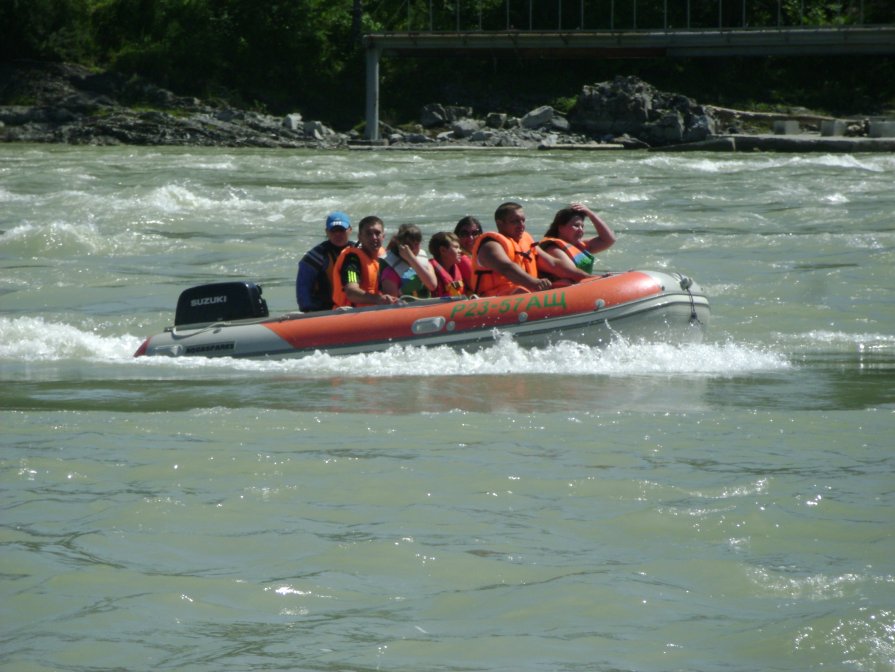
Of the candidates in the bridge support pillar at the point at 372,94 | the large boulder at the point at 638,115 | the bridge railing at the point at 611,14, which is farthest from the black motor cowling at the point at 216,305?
the bridge railing at the point at 611,14

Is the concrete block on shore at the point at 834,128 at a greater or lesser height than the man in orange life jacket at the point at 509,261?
greater

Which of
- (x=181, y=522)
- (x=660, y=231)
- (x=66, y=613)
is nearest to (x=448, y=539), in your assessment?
(x=181, y=522)

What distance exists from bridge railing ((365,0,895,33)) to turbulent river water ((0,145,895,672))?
34.7 metres

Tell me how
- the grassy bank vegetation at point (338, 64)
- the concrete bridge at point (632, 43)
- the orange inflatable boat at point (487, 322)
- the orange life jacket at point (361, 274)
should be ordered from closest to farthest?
the orange inflatable boat at point (487, 322), the orange life jacket at point (361, 274), the concrete bridge at point (632, 43), the grassy bank vegetation at point (338, 64)

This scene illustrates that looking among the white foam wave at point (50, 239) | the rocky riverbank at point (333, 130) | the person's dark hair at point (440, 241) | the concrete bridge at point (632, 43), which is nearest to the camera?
the person's dark hair at point (440, 241)

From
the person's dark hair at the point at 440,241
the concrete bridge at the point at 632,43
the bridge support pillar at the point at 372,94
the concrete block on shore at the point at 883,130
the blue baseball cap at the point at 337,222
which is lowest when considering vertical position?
the person's dark hair at the point at 440,241

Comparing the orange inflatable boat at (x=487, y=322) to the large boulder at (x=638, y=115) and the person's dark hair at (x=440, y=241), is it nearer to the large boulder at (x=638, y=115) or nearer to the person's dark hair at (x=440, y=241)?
the person's dark hair at (x=440, y=241)

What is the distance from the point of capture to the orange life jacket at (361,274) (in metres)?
8.27

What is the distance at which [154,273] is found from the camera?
1300cm

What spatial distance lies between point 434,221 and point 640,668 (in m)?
13.6

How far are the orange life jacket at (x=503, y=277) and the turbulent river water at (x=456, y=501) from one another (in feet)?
1.63

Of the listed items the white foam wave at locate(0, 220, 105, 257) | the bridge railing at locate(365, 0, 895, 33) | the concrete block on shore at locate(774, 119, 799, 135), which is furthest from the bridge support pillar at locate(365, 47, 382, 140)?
the white foam wave at locate(0, 220, 105, 257)

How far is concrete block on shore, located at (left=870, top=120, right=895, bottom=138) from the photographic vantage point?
30.9 meters

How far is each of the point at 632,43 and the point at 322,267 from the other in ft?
102
